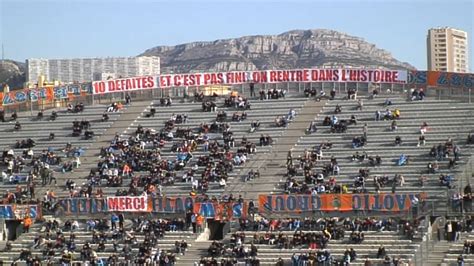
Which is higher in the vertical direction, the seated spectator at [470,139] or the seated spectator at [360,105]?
the seated spectator at [360,105]

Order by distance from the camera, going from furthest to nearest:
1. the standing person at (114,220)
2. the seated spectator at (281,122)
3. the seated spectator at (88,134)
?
the seated spectator at (88,134) → the seated spectator at (281,122) → the standing person at (114,220)

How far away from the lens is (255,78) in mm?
64500

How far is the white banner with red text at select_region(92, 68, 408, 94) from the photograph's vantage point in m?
61.9

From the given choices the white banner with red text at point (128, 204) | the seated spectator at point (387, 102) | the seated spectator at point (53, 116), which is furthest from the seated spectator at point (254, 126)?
the seated spectator at point (53, 116)

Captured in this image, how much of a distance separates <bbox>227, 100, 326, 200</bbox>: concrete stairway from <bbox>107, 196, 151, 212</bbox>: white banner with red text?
3.88 metres

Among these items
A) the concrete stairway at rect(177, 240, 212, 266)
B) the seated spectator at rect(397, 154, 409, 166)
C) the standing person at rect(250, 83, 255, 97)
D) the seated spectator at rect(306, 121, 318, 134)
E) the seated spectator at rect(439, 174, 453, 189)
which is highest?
the standing person at rect(250, 83, 255, 97)

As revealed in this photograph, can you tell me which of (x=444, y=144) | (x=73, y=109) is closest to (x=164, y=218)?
(x=444, y=144)

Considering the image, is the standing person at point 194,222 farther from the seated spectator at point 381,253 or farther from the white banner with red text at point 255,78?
the white banner with red text at point 255,78

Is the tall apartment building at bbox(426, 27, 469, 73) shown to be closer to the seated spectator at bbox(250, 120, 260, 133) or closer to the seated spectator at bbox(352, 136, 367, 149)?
the seated spectator at bbox(250, 120, 260, 133)

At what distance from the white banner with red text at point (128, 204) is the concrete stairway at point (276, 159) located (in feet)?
12.7

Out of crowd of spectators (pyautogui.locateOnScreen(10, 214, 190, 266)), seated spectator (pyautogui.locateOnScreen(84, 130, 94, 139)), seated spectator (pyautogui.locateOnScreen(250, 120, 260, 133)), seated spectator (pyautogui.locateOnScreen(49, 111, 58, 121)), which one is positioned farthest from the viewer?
seated spectator (pyautogui.locateOnScreen(49, 111, 58, 121))

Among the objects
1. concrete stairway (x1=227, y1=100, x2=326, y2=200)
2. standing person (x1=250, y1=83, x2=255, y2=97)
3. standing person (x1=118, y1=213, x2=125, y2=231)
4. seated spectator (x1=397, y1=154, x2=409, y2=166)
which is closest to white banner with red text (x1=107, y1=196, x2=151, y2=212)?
standing person (x1=118, y1=213, x2=125, y2=231)

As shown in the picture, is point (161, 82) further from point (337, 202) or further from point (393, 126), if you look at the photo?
point (337, 202)

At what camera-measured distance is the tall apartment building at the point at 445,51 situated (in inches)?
7042
